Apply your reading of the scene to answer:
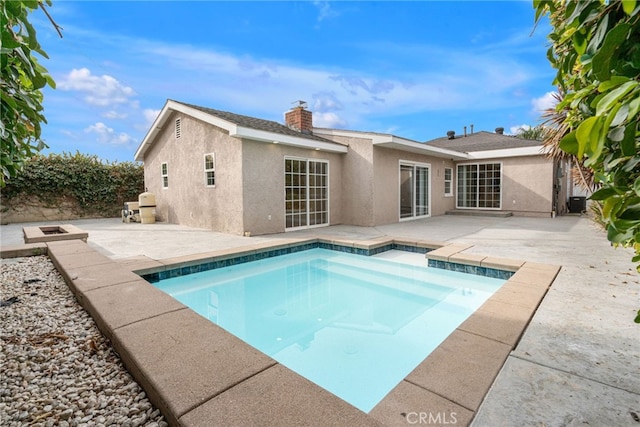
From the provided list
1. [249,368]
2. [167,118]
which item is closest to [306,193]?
[167,118]

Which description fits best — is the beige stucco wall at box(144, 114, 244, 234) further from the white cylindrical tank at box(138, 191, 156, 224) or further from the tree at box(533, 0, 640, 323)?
the tree at box(533, 0, 640, 323)

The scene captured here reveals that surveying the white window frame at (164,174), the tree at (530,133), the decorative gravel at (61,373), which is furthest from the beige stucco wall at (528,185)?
the tree at (530,133)

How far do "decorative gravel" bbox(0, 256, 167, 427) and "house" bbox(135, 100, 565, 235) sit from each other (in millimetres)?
5726

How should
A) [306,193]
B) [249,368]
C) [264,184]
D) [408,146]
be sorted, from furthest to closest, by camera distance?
1. [408,146]
2. [306,193]
3. [264,184]
4. [249,368]

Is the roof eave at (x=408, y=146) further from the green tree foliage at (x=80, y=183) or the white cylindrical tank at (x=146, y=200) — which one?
the green tree foliage at (x=80, y=183)

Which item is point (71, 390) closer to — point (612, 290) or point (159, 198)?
point (612, 290)

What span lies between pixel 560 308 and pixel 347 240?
4867mm

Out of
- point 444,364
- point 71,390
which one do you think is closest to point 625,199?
point 444,364

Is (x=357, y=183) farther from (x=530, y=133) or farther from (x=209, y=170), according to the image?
(x=530, y=133)

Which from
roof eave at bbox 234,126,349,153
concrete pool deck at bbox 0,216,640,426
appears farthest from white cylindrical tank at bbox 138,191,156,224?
concrete pool deck at bbox 0,216,640,426

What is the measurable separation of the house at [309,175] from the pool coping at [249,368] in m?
5.61

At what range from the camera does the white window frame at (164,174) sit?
41.6ft

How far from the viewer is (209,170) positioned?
32.4ft

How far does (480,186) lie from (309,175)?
932 centimetres
